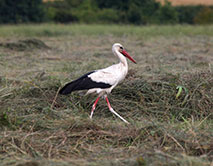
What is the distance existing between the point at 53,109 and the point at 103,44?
8658 mm

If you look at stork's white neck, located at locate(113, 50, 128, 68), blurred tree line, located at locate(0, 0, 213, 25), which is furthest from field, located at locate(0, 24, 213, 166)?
blurred tree line, located at locate(0, 0, 213, 25)

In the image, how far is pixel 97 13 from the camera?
38688 mm

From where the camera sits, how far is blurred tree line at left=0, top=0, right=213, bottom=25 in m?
33.2

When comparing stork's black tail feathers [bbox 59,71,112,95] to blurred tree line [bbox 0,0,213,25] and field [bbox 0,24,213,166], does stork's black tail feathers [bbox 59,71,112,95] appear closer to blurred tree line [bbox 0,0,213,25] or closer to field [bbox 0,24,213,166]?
field [bbox 0,24,213,166]

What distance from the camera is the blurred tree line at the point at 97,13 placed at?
33.2 metres

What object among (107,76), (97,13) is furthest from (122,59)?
(97,13)

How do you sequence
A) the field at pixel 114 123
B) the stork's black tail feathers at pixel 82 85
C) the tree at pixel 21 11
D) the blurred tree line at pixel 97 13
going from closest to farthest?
the field at pixel 114 123, the stork's black tail feathers at pixel 82 85, the tree at pixel 21 11, the blurred tree line at pixel 97 13

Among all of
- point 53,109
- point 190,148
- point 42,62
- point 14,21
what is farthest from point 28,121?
point 14,21

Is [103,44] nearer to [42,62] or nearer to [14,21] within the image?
[42,62]

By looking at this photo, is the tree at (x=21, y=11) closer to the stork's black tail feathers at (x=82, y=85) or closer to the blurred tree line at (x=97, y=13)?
the blurred tree line at (x=97, y=13)

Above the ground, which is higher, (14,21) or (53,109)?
(53,109)

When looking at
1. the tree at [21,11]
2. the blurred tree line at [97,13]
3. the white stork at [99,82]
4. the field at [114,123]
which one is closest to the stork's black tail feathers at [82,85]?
the white stork at [99,82]

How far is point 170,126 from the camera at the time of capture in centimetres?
368

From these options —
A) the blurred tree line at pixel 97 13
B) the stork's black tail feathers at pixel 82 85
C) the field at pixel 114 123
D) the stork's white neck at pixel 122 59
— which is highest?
the stork's white neck at pixel 122 59
